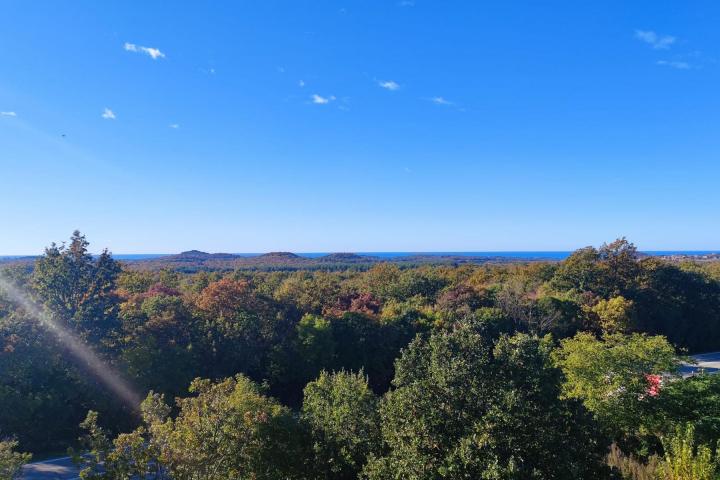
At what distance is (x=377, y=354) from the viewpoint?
37000 mm

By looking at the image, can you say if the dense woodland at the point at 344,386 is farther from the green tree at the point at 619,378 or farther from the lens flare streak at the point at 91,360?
the lens flare streak at the point at 91,360

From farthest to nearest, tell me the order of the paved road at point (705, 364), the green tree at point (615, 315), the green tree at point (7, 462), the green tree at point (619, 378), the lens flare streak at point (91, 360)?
the green tree at point (615, 315)
the paved road at point (705, 364)
the lens flare streak at point (91, 360)
the green tree at point (619, 378)
the green tree at point (7, 462)

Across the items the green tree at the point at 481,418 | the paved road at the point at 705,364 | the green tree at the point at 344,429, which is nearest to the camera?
the green tree at the point at 481,418

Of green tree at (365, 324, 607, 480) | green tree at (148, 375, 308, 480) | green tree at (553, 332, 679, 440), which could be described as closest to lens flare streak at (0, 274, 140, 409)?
green tree at (148, 375, 308, 480)

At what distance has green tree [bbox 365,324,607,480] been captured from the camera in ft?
38.0

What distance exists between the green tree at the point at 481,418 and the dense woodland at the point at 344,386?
45mm

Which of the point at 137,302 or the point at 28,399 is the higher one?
the point at 137,302

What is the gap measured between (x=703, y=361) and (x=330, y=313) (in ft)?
136

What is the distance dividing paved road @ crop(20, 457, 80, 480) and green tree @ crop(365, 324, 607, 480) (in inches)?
602

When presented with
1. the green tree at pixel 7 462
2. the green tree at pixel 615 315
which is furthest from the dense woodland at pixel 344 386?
the green tree at pixel 615 315

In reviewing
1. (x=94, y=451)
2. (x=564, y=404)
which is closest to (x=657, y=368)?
(x=564, y=404)

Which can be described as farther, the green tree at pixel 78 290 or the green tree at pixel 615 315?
the green tree at pixel 615 315

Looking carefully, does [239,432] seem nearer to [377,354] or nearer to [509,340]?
[509,340]

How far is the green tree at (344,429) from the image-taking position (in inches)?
555
